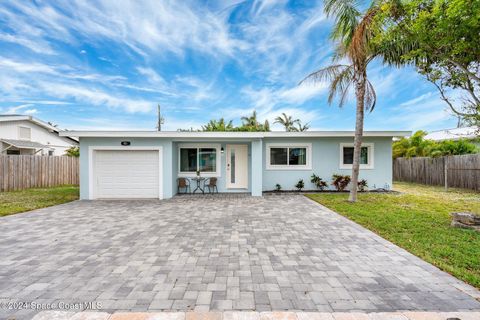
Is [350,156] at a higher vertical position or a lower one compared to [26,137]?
lower

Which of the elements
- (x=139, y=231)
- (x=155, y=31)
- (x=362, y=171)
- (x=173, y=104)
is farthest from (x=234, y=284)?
(x=173, y=104)

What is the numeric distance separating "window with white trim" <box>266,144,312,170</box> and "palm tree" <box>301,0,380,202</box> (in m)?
2.88

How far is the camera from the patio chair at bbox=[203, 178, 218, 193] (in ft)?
34.4

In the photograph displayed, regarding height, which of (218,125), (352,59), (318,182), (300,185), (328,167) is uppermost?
(218,125)

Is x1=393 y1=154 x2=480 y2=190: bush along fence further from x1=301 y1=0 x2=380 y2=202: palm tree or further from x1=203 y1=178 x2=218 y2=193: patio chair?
x1=203 y1=178 x2=218 y2=193: patio chair

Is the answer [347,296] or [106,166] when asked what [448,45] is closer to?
[347,296]

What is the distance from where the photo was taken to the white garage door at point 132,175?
961 centimetres

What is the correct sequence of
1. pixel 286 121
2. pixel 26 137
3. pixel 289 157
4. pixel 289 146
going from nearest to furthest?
pixel 289 146
pixel 289 157
pixel 26 137
pixel 286 121

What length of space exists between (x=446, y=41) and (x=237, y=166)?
8.20 meters

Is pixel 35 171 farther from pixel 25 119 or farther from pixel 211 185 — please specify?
pixel 211 185

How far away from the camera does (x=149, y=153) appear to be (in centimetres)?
967

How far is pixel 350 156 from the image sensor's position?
11.4 m

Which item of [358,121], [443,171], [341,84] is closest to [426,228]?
[358,121]

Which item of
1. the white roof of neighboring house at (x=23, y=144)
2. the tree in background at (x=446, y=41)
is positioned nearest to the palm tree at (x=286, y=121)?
the tree in background at (x=446, y=41)
